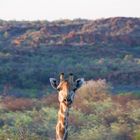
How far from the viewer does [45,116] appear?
25.0 metres

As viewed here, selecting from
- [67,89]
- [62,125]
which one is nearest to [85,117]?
[62,125]

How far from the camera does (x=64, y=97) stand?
9.32 meters

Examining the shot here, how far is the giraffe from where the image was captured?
934cm

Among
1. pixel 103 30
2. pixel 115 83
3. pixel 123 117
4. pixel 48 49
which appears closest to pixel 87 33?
pixel 103 30

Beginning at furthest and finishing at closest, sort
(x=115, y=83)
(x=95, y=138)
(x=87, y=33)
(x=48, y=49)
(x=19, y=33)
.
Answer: (x=19, y=33) → (x=87, y=33) → (x=48, y=49) → (x=115, y=83) → (x=95, y=138)

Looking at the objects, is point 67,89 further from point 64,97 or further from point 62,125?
point 62,125

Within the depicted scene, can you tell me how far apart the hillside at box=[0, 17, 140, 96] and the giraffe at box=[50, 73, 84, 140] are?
27499mm

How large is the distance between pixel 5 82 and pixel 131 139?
20001mm

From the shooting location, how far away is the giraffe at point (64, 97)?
934cm

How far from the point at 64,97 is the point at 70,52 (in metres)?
44.0

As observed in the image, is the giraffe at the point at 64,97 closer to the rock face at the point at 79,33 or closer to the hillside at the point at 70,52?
the hillside at the point at 70,52

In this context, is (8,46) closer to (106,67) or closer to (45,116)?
(106,67)

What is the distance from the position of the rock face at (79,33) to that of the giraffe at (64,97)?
46.9 m

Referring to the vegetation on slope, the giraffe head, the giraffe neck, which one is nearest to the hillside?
the vegetation on slope
